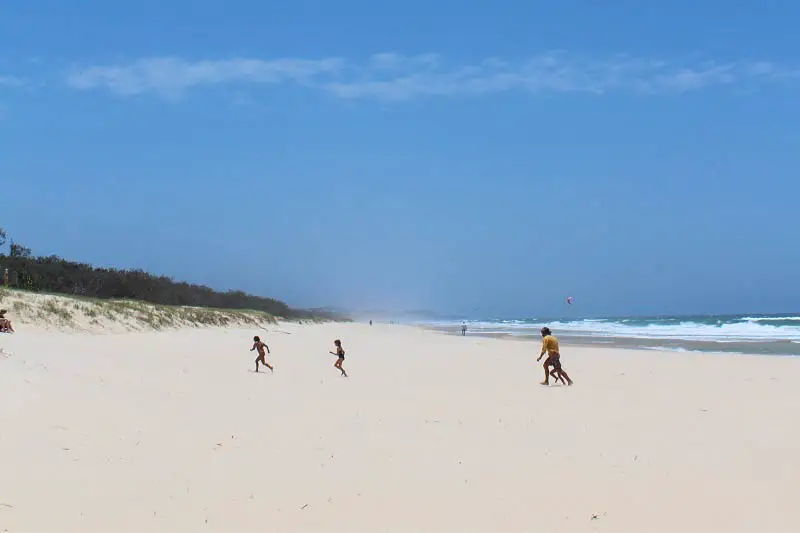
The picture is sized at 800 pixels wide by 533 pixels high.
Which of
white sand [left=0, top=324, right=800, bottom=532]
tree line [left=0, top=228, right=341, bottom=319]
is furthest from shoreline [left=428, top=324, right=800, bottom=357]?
tree line [left=0, top=228, right=341, bottom=319]

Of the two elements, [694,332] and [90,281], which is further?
[694,332]

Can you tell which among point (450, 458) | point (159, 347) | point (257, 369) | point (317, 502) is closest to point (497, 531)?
point (317, 502)

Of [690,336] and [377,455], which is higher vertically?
[690,336]

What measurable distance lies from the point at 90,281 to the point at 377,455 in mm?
48257

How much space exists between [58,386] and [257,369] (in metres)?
7.69

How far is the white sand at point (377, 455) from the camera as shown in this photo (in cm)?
615

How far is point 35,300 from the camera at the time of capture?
28.9m

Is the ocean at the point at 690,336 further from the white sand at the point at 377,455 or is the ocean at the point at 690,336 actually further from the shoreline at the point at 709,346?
the white sand at the point at 377,455

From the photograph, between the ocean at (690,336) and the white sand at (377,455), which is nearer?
the white sand at (377,455)

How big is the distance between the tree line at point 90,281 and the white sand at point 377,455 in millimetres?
32797

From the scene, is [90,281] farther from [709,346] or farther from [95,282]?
[709,346]

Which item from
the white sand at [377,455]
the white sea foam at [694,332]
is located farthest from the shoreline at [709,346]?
the white sand at [377,455]

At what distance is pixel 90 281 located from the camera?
51.0m

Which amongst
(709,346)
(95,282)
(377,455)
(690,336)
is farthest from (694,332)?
(377,455)
